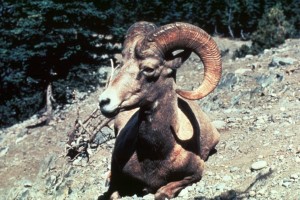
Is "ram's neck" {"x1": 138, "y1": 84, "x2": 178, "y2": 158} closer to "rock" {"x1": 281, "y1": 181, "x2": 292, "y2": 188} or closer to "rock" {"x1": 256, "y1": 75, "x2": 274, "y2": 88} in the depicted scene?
"rock" {"x1": 281, "y1": 181, "x2": 292, "y2": 188}

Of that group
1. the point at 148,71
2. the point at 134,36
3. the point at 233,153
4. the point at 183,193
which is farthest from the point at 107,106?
the point at 233,153

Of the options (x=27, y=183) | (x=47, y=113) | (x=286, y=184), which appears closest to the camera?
(x=286, y=184)

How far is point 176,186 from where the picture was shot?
7199mm

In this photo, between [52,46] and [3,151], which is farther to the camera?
[52,46]

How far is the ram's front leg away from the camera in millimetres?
7066

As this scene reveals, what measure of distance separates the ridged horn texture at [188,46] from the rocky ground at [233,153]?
1392 millimetres

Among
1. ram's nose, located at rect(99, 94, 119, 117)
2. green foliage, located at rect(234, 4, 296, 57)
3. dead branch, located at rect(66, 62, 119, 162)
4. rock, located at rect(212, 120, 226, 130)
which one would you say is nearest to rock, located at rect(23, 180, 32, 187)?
dead branch, located at rect(66, 62, 119, 162)

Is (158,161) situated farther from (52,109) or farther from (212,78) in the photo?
(52,109)

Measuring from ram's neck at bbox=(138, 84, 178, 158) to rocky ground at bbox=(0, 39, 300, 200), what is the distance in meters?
0.72

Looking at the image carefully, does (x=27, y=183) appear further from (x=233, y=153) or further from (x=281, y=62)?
(x=281, y=62)

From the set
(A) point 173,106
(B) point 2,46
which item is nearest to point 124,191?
(A) point 173,106

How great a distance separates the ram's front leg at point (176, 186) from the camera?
23.2 ft

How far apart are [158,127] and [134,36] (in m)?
1.35

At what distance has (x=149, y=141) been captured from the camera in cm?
705
